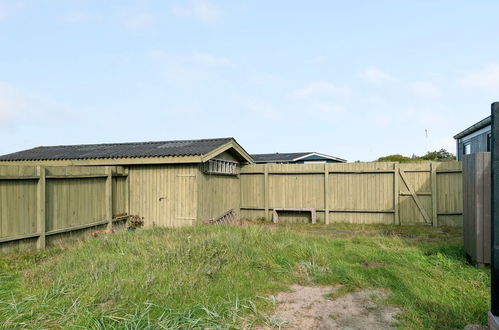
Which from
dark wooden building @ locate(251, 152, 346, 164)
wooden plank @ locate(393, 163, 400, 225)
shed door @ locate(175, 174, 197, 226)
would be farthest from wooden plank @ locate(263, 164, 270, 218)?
dark wooden building @ locate(251, 152, 346, 164)

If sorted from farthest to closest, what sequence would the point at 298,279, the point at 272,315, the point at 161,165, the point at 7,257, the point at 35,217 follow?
the point at 161,165, the point at 35,217, the point at 7,257, the point at 298,279, the point at 272,315

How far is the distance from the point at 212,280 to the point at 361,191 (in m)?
8.80

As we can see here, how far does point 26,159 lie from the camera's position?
470 inches

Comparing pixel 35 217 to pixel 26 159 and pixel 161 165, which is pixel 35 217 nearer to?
pixel 161 165

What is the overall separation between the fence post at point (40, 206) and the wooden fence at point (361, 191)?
24.6 feet

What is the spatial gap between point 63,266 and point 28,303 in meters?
1.45

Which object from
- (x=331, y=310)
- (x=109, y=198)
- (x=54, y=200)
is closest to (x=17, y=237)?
(x=54, y=200)

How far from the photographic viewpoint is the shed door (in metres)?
10.1

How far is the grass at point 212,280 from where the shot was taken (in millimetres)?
3795

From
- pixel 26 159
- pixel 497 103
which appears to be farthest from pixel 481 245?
pixel 26 159

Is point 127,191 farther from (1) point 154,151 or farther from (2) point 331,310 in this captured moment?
(2) point 331,310

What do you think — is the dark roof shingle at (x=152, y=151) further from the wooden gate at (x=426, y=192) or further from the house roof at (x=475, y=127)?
the house roof at (x=475, y=127)

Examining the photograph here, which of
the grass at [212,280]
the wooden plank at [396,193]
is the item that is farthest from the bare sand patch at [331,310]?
the wooden plank at [396,193]

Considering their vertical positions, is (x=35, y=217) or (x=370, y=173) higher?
(x=370, y=173)
